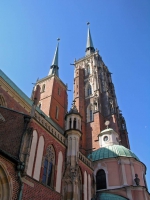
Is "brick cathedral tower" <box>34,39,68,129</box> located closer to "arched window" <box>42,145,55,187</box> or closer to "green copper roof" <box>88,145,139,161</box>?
"green copper roof" <box>88,145,139,161</box>

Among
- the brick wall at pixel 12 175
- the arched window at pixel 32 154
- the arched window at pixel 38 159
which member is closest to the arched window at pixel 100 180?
the arched window at pixel 38 159

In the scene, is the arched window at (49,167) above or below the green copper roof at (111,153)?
below

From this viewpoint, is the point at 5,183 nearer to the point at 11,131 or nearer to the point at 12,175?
the point at 12,175

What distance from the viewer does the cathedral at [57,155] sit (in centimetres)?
1213

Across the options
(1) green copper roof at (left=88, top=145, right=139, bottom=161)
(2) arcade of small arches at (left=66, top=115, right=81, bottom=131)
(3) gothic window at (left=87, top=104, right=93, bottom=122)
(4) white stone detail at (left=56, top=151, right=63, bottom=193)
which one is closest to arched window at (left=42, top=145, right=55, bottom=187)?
(4) white stone detail at (left=56, top=151, right=63, bottom=193)

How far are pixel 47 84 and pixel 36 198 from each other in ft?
98.7

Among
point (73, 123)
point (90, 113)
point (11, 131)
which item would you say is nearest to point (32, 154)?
point (11, 131)

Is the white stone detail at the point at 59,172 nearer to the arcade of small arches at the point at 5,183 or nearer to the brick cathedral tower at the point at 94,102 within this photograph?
the arcade of small arches at the point at 5,183

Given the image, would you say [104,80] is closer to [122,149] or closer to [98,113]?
[98,113]

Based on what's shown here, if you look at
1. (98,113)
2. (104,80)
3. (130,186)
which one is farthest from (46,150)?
(104,80)

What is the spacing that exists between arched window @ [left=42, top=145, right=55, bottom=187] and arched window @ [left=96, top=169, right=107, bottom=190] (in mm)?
10979

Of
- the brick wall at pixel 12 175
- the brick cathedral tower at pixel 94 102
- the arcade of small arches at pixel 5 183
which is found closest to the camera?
the arcade of small arches at pixel 5 183

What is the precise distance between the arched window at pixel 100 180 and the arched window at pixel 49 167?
10979 millimetres

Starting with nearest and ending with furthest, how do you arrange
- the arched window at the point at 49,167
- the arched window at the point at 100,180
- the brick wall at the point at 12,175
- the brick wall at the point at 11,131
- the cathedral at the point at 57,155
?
the brick wall at the point at 12,175
the cathedral at the point at 57,155
the brick wall at the point at 11,131
the arched window at the point at 49,167
the arched window at the point at 100,180
